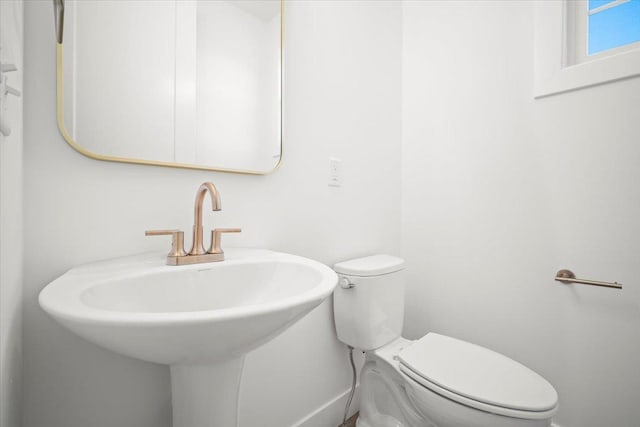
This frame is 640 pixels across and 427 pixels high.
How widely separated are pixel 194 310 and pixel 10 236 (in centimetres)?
36

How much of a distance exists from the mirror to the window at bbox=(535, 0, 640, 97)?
1041mm

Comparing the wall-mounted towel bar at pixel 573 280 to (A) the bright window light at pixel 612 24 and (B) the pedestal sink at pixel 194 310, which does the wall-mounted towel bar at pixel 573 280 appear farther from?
(B) the pedestal sink at pixel 194 310

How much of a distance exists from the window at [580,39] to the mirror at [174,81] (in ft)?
3.41

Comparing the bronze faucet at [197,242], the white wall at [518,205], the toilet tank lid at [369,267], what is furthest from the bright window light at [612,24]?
the bronze faucet at [197,242]

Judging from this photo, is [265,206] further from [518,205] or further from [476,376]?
[518,205]

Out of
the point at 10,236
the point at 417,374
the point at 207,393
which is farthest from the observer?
the point at 417,374

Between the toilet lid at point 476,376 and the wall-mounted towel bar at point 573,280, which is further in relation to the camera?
the wall-mounted towel bar at point 573,280

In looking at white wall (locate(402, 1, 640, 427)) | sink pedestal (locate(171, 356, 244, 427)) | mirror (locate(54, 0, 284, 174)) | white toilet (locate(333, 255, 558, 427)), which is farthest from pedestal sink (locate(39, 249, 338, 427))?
white wall (locate(402, 1, 640, 427))

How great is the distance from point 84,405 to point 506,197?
61.8 inches

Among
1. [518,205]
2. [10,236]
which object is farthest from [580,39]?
[10,236]

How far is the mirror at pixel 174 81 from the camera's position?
0.64 m

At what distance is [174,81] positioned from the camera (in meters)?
0.76

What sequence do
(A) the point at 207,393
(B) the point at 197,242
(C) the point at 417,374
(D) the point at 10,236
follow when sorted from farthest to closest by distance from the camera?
1. (C) the point at 417,374
2. (B) the point at 197,242
3. (A) the point at 207,393
4. (D) the point at 10,236

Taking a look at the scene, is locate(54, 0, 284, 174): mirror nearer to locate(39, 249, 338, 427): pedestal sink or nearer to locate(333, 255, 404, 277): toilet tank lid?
locate(39, 249, 338, 427): pedestal sink
